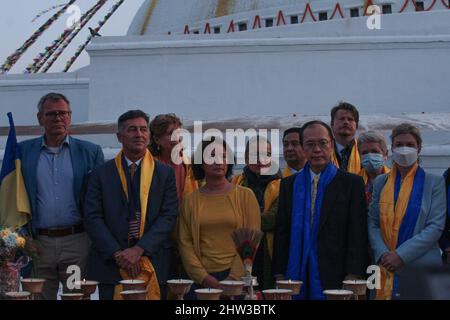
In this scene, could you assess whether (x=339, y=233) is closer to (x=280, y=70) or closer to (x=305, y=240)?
(x=305, y=240)

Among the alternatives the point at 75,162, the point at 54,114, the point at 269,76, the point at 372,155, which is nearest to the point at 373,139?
the point at 372,155

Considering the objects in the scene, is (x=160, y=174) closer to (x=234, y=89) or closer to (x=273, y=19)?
(x=234, y=89)

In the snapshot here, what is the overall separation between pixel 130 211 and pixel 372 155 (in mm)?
1515

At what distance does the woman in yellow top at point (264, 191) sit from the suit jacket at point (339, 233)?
286 mm

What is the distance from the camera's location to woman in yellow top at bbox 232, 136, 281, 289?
563cm

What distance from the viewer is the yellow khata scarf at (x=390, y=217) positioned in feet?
17.4

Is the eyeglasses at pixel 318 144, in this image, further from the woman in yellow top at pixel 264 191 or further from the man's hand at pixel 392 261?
the man's hand at pixel 392 261

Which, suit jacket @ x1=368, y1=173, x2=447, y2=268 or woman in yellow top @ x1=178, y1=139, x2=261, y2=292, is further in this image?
woman in yellow top @ x1=178, y1=139, x2=261, y2=292

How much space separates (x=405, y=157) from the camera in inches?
211

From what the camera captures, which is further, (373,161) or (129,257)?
(373,161)

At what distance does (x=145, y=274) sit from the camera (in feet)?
17.5

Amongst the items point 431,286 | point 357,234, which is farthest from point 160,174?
point 431,286

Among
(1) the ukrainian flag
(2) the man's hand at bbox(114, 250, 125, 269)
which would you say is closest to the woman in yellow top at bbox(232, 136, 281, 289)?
(2) the man's hand at bbox(114, 250, 125, 269)

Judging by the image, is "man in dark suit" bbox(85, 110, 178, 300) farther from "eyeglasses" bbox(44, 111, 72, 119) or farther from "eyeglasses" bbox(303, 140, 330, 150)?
"eyeglasses" bbox(303, 140, 330, 150)
